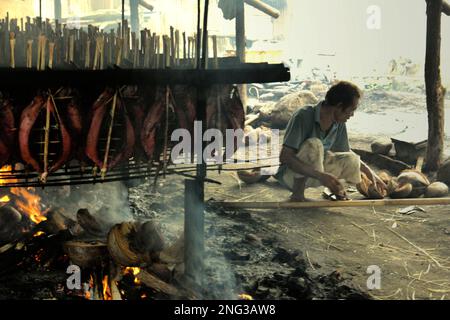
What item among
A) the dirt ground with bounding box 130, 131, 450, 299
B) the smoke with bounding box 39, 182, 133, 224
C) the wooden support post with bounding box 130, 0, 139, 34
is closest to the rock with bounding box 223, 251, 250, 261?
the dirt ground with bounding box 130, 131, 450, 299

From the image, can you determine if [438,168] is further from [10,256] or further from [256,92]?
[256,92]

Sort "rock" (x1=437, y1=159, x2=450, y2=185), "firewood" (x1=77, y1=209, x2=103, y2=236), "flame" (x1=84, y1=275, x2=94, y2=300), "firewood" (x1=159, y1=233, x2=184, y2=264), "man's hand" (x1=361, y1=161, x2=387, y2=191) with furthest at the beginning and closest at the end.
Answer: "rock" (x1=437, y1=159, x2=450, y2=185) < "man's hand" (x1=361, y1=161, x2=387, y2=191) < "firewood" (x1=77, y1=209, x2=103, y2=236) < "firewood" (x1=159, y1=233, x2=184, y2=264) < "flame" (x1=84, y1=275, x2=94, y2=300)

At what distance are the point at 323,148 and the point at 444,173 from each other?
2.85 metres

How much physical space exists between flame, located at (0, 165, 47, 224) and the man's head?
12.1ft

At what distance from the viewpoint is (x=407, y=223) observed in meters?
6.66

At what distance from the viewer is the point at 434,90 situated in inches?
371

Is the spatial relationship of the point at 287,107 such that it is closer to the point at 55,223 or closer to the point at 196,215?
the point at 55,223

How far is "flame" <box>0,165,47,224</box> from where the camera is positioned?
5598mm

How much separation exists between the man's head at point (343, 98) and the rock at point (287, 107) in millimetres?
6610

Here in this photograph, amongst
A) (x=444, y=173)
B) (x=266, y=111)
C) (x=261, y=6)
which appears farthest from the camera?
(x=266, y=111)

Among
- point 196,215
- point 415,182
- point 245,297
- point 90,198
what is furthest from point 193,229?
point 415,182

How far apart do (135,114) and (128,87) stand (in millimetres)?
237

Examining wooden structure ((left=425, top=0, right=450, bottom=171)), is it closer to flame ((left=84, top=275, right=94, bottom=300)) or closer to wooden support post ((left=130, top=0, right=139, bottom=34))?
wooden support post ((left=130, top=0, right=139, bottom=34))

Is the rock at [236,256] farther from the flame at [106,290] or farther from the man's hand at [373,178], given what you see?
the man's hand at [373,178]
